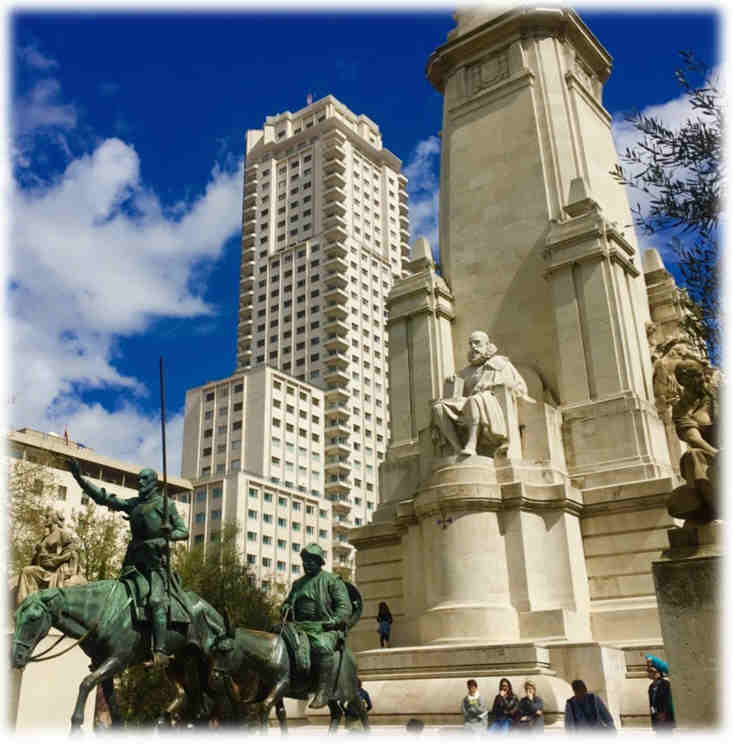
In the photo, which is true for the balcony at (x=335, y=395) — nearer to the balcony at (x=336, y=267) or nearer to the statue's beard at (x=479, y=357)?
the balcony at (x=336, y=267)

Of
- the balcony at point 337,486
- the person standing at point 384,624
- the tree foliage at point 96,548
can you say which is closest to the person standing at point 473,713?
A: the person standing at point 384,624

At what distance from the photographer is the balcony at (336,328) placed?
104438 mm

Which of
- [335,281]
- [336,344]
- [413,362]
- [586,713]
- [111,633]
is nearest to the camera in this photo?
[111,633]

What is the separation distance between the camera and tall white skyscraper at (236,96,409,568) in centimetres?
10075

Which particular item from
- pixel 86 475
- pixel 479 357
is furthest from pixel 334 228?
pixel 479 357

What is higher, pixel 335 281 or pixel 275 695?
pixel 335 281

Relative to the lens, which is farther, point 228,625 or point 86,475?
point 86,475

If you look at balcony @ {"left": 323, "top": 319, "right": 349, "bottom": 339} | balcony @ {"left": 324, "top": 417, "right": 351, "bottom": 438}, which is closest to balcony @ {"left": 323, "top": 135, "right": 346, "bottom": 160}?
balcony @ {"left": 323, "top": 319, "right": 349, "bottom": 339}

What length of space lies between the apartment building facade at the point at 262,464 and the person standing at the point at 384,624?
56.1 meters

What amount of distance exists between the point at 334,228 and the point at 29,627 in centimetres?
10269

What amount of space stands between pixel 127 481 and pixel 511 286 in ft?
182

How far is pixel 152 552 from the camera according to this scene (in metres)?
10.6

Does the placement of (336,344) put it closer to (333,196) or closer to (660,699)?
(333,196)

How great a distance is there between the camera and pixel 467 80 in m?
31.0
